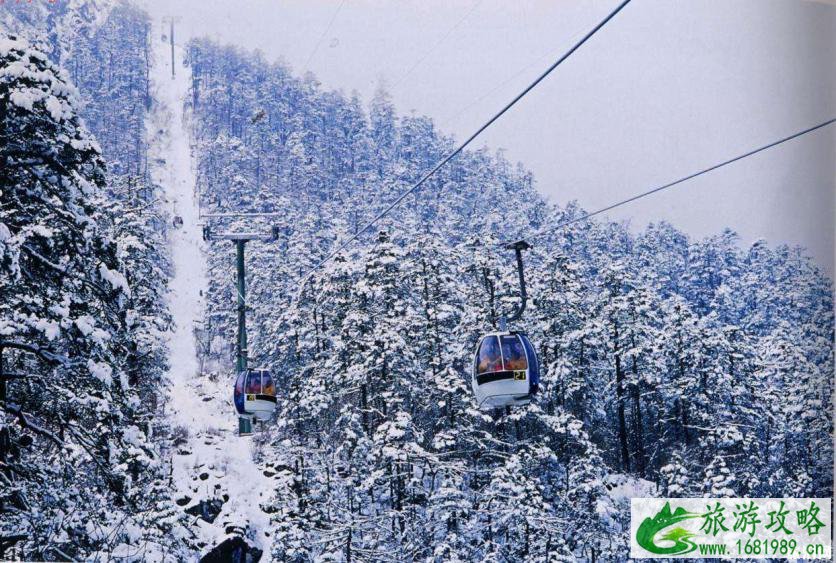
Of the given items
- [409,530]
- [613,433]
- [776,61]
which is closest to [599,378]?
[613,433]

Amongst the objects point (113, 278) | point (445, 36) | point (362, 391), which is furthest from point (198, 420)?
point (113, 278)

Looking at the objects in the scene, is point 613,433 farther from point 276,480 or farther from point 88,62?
point 88,62

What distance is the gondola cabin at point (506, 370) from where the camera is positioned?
7922 millimetres

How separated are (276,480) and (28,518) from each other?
1223cm

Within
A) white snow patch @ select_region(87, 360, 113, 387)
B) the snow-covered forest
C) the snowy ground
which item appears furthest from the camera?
the snowy ground

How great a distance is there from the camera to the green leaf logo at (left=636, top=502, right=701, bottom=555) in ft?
43.3

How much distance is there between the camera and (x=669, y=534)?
43.6 feet

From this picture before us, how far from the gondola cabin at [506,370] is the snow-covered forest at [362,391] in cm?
364

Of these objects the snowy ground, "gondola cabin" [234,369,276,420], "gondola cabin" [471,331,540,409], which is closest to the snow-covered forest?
the snowy ground

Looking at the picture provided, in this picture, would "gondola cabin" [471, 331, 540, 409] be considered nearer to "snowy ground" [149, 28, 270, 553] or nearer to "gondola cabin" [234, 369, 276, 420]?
"gondola cabin" [234, 369, 276, 420]

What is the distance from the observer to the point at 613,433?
2395 cm

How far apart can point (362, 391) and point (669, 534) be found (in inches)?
334

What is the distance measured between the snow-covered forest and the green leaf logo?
1827mm

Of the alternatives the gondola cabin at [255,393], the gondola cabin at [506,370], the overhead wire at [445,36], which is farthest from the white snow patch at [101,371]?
the overhead wire at [445,36]
